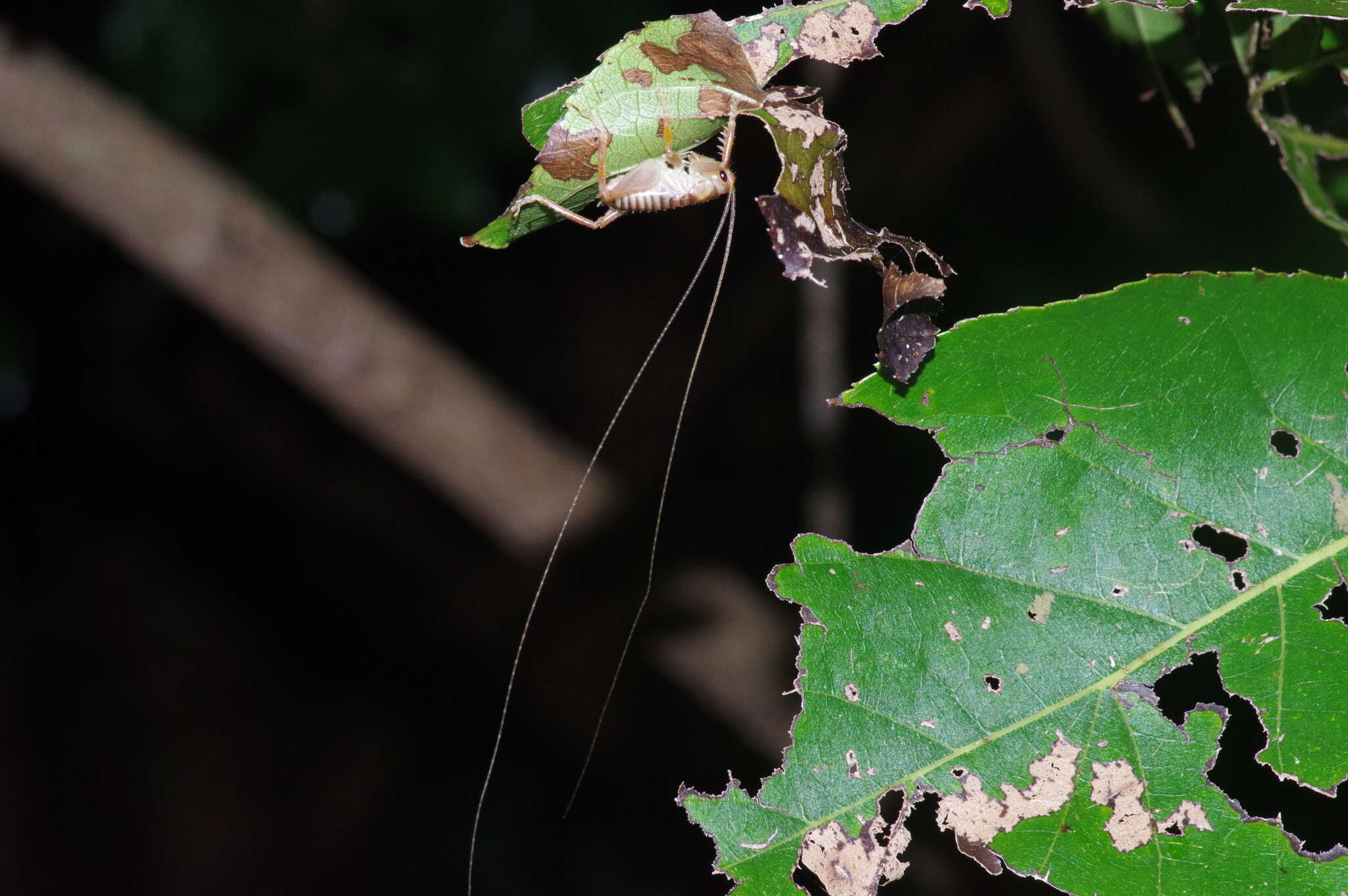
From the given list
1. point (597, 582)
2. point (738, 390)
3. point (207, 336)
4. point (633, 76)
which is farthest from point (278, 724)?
point (633, 76)

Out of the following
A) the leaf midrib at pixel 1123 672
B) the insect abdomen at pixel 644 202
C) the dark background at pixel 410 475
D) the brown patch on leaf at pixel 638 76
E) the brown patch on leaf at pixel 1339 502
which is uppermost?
the brown patch on leaf at pixel 638 76

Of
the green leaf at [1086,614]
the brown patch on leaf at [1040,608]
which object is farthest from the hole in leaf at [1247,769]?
the brown patch on leaf at [1040,608]

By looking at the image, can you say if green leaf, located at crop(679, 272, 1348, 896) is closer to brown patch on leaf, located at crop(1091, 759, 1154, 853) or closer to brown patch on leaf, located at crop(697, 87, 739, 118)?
brown patch on leaf, located at crop(1091, 759, 1154, 853)

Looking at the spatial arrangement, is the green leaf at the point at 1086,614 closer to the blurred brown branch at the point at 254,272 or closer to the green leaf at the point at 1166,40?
the green leaf at the point at 1166,40

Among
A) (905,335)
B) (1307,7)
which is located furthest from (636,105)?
(1307,7)

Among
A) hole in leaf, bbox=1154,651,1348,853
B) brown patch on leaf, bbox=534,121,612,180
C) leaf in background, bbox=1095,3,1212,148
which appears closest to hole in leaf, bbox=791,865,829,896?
hole in leaf, bbox=1154,651,1348,853

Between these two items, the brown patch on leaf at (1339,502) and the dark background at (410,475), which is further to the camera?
the dark background at (410,475)

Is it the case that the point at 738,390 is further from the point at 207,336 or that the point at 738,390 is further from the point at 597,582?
the point at 207,336
